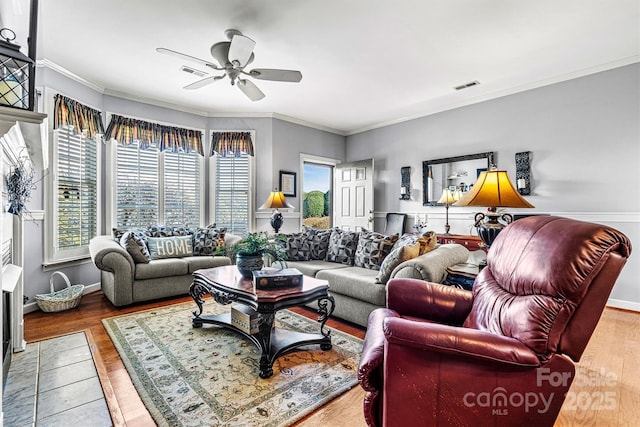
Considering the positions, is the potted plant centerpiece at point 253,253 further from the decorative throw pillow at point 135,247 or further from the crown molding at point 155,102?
the crown molding at point 155,102

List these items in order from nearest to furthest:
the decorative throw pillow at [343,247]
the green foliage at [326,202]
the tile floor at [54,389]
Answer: the tile floor at [54,389] < the decorative throw pillow at [343,247] < the green foliage at [326,202]

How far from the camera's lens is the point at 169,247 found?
3883 millimetres

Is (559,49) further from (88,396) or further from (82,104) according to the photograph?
(82,104)

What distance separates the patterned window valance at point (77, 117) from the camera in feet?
11.7

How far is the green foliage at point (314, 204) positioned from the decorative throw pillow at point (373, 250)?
9.81ft

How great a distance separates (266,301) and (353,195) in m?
4.27

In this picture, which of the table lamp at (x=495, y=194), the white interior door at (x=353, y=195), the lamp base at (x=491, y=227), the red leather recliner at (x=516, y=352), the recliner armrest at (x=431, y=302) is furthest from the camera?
the white interior door at (x=353, y=195)

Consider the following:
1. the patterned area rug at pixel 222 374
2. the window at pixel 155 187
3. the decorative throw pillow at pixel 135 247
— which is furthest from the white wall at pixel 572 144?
the decorative throw pillow at pixel 135 247

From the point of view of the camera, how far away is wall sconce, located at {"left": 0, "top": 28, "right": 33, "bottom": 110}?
128 cm

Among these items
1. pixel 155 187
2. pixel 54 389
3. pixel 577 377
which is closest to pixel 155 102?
pixel 155 187

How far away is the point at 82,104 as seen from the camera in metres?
3.88

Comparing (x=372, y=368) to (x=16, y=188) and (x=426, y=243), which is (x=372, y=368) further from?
(x=16, y=188)

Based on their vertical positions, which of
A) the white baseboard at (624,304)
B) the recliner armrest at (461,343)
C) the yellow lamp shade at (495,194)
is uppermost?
the yellow lamp shade at (495,194)

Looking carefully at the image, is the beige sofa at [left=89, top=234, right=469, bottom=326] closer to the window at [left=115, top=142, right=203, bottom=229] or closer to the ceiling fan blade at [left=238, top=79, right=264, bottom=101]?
the window at [left=115, top=142, right=203, bottom=229]
